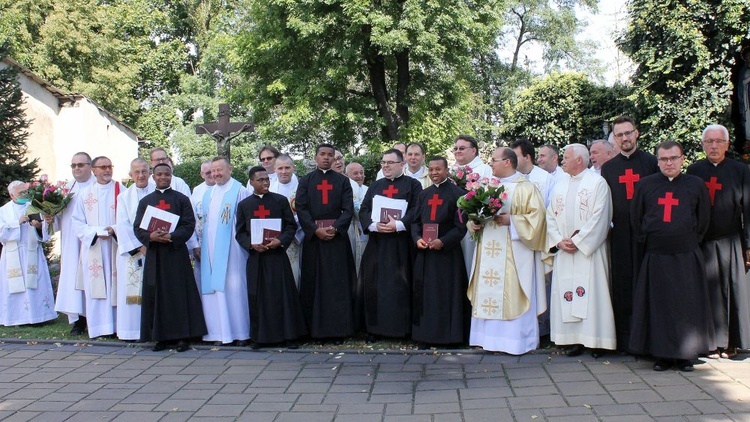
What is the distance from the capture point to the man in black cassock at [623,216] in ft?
20.6

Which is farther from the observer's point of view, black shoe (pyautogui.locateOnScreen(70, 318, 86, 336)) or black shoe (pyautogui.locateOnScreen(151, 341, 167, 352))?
black shoe (pyautogui.locateOnScreen(70, 318, 86, 336))

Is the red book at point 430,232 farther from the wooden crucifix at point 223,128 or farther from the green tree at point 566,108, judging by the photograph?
the wooden crucifix at point 223,128

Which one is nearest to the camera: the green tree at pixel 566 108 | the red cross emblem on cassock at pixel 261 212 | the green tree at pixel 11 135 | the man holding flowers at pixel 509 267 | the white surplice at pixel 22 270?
the man holding flowers at pixel 509 267

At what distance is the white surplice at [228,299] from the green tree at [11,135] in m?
5.96

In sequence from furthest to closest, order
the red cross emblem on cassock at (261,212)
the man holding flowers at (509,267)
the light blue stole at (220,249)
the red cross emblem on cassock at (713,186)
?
1. the light blue stole at (220,249)
2. the red cross emblem on cassock at (261,212)
3. the man holding flowers at (509,267)
4. the red cross emblem on cassock at (713,186)

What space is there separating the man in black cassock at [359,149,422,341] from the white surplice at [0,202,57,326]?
4679 mm

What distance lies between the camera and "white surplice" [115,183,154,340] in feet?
24.8

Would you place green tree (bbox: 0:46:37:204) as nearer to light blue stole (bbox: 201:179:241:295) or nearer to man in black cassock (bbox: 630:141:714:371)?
light blue stole (bbox: 201:179:241:295)

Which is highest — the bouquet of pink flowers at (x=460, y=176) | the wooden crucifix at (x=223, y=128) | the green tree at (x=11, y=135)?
the wooden crucifix at (x=223, y=128)

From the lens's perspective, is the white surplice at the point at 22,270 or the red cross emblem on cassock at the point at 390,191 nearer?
the red cross emblem on cassock at the point at 390,191

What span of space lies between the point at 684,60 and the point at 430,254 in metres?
7.71

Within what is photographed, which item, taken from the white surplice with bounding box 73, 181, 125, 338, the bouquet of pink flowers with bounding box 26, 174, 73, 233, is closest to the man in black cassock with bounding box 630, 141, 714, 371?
the white surplice with bounding box 73, 181, 125, 338

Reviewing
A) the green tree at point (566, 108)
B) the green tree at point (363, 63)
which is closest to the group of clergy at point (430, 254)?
the green tree at point (566, 108)

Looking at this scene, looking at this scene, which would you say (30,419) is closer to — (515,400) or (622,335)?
(515,400)
